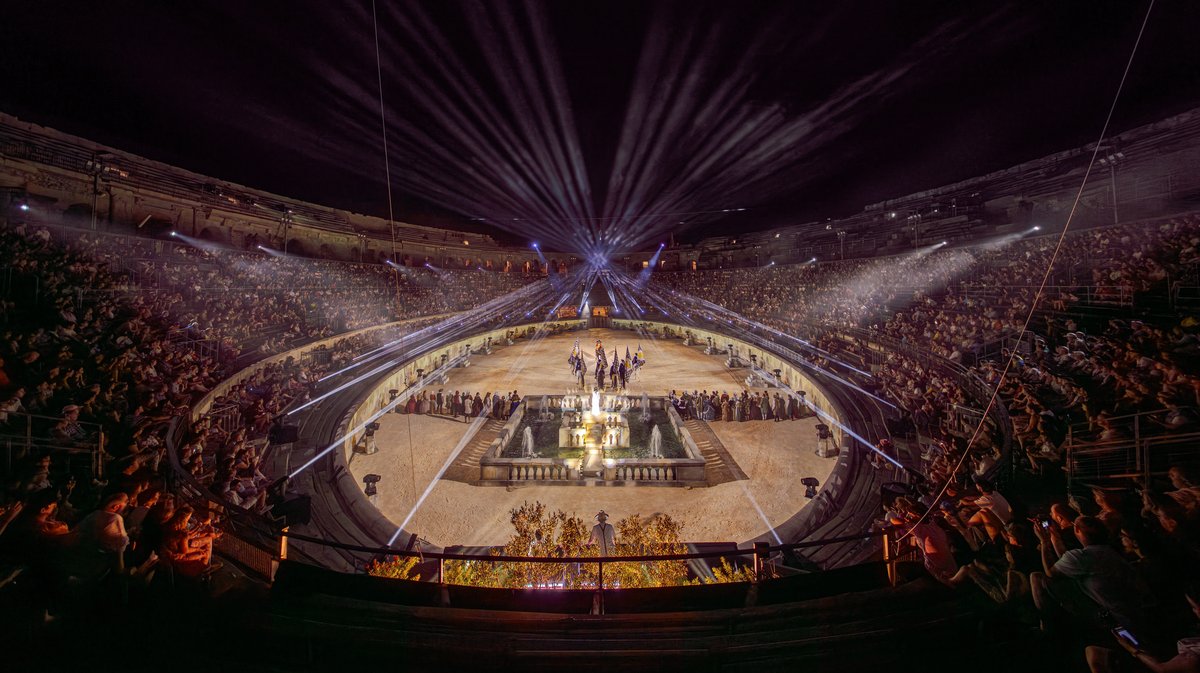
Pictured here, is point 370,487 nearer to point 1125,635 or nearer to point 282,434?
point 282,434

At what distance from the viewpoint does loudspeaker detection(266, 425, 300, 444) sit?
11508mm

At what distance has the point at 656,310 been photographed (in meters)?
47.6

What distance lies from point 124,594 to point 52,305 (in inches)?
542

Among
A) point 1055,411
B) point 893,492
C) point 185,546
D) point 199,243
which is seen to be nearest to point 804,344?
point 1055,411

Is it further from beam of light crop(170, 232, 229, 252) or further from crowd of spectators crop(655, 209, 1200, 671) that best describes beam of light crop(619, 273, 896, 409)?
beam of light crop(170, 232, 229, 252)

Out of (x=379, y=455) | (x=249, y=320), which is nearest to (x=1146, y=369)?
(x=379, y=455)

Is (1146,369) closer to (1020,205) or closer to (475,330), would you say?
(1020,205)

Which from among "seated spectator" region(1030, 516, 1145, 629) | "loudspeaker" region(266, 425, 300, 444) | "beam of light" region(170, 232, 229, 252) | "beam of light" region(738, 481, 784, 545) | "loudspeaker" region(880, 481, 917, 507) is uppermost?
"beam of light" region(170, 232, 229, 252)

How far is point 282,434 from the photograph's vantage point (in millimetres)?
11586

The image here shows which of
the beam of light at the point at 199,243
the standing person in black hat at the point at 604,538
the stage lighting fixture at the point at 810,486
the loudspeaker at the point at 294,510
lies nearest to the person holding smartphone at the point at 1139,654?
the standing person in black hat at the point at 604,538

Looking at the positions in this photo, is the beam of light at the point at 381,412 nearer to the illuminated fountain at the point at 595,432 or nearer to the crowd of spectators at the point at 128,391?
the crowd of spectators at the point at 128,391

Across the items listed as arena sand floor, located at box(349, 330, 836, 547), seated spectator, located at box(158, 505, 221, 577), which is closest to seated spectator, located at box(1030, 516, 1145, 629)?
arena sand floor, located at box(349, 330, 836, 547)

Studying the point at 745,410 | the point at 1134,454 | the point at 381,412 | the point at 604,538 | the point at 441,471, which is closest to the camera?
the point at 1134,454

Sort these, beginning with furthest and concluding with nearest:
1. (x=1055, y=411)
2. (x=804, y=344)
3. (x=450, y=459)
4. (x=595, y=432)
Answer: (x=804, y=344)
(x=595, y=432)
(x=450, y=459)
(x=1055, y=411)
